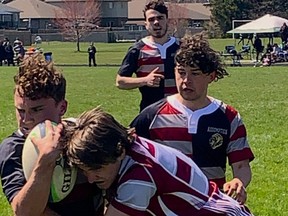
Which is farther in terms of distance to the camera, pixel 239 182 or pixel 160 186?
pixel 239 182

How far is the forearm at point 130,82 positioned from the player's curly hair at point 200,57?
2573 mm

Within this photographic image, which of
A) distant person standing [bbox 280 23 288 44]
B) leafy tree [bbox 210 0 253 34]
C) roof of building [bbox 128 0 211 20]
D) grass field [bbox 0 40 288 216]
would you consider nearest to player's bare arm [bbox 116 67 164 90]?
grass field [bbox 0 40 288 216]

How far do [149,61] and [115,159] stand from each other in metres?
4.74

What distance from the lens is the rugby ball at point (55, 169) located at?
342 cm

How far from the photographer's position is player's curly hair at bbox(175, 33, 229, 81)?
459cm

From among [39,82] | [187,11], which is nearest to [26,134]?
[39,82]

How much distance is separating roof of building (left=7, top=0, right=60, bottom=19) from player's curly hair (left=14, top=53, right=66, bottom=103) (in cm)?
10668

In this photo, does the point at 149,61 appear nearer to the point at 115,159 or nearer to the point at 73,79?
the point at 115,159

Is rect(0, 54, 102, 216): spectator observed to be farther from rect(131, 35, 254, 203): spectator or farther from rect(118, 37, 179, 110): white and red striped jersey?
rect(118, 37, 179, 110): white and red striped jersey

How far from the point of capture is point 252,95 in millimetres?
23375

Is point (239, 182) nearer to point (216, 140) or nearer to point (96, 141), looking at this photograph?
point (216, 140)

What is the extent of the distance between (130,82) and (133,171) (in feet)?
14.6

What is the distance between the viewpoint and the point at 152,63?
7.86m

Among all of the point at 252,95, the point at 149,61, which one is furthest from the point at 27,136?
the point at 252,95
